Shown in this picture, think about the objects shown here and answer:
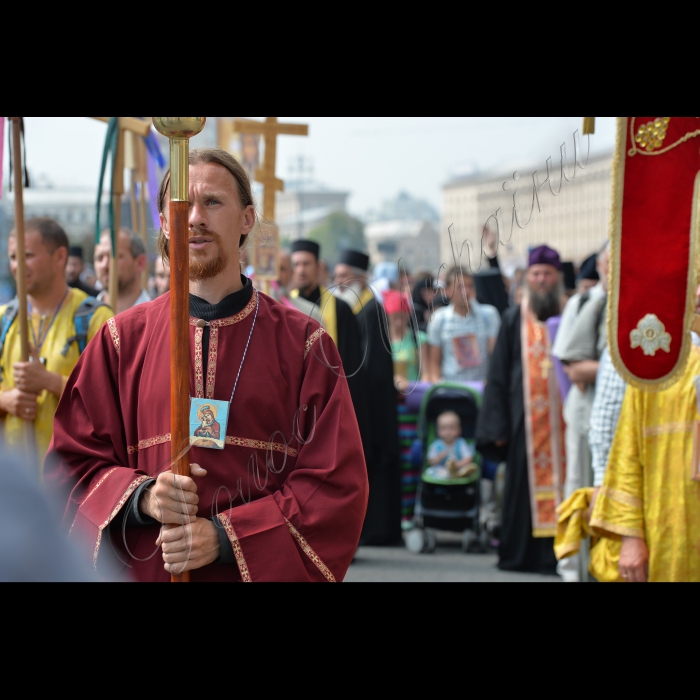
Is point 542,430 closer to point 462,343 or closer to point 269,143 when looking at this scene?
point 462,343

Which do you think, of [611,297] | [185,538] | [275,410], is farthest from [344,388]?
[611,297]

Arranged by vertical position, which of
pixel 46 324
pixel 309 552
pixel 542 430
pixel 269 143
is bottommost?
pixel 542 430

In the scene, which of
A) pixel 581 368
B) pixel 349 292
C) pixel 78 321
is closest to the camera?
pixel 78 321

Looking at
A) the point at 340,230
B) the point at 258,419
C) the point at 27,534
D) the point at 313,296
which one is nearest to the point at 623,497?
the point at 258,419

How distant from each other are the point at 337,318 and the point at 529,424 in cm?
147

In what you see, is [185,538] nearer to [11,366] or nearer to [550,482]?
[11,366]

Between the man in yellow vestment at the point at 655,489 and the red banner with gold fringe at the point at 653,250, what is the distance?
0.79 ft

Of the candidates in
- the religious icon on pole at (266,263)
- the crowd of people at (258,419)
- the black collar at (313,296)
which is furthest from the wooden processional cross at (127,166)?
the black collar at (313,296)

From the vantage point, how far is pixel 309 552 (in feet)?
7.68

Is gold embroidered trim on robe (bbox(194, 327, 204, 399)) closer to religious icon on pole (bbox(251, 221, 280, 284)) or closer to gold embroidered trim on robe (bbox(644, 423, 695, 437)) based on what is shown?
gold embroidered trim on robe (bbox(644, 423, 695, 437))

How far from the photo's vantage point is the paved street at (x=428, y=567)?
21.1 ft

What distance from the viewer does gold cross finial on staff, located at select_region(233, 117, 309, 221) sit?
463 cm

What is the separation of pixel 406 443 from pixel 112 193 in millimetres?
4271

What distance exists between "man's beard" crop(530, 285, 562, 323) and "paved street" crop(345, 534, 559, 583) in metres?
1.73
